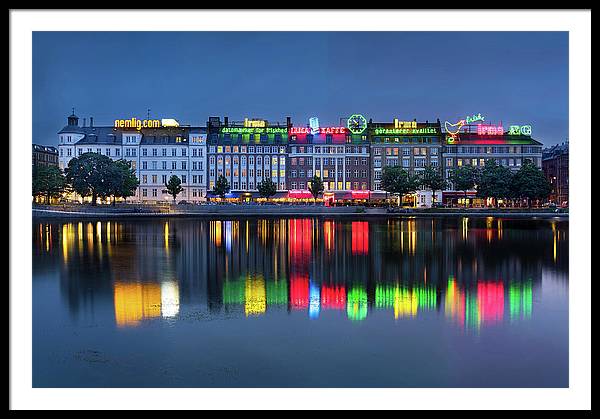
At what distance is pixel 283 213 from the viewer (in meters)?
81.4

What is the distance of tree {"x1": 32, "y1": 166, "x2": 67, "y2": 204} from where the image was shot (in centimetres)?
7862

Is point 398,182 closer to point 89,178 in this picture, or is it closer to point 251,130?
point 251,130

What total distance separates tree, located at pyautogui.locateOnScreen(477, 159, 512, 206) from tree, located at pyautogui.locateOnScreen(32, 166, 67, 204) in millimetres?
59108

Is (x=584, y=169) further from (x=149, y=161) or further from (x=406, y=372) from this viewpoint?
(x=149, y=161)

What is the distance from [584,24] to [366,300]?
895cm

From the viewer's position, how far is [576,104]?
1003 cm

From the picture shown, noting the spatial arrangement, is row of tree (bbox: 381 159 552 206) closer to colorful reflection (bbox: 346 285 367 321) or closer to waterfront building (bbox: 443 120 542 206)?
waterfront building (bbox: 443 120 542 206)

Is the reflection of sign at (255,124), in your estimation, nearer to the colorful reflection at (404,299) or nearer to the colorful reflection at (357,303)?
the colorful reflection at (404,299)

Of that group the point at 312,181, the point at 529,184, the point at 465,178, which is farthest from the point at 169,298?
the point at 465,178

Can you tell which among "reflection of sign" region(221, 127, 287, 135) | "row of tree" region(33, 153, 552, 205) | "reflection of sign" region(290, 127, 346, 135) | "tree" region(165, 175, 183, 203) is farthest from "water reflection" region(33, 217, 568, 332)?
"reflection of sign" region(290, 127, 346, 135)

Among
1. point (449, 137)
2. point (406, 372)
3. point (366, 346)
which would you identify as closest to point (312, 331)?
point (366, 346)

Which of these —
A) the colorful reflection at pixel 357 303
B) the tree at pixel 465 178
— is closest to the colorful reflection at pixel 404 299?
the colorful reflection at pixel 357 303

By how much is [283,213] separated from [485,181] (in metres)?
30.2

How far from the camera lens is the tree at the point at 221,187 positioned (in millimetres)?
96312
